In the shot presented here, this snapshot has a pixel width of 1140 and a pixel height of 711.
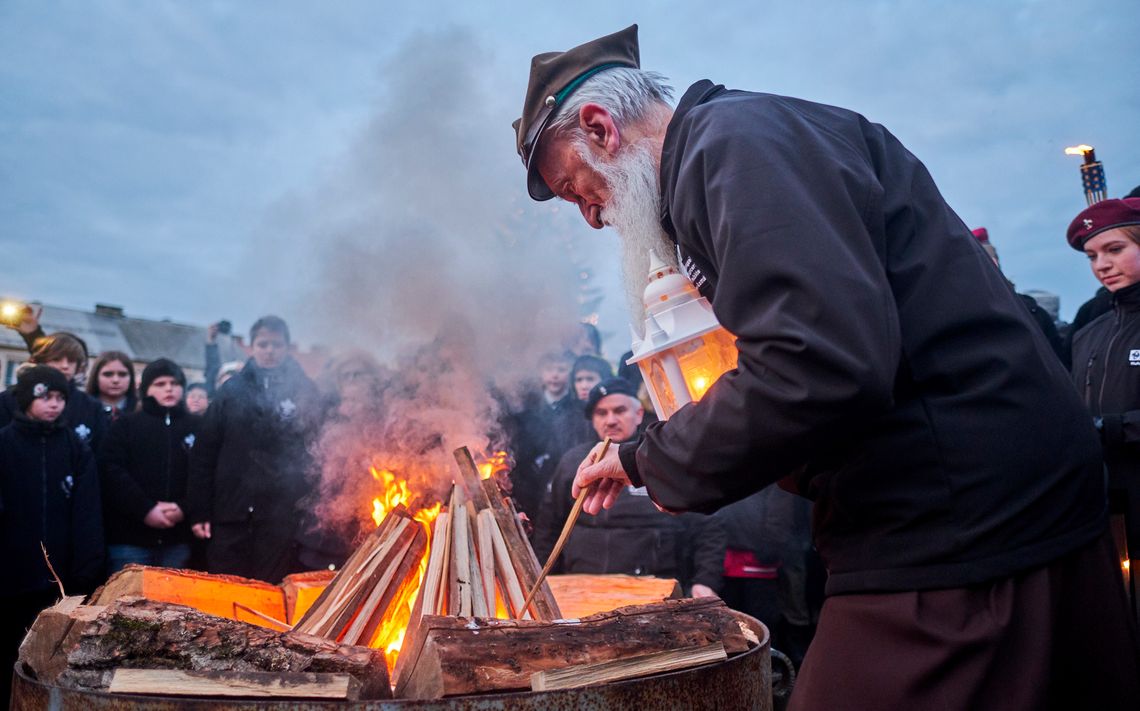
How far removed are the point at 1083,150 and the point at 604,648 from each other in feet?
16.3

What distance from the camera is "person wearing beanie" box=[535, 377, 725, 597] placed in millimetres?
4879

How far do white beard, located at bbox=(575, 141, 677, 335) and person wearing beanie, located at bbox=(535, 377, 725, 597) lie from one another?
9.42 feet

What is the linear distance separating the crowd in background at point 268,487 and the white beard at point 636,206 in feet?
10.2

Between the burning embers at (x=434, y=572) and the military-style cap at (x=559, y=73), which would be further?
the burning embers at (x=434, y=572)

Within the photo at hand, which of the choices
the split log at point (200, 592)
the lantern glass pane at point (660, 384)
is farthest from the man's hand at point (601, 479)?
the split log at point (200, 592)

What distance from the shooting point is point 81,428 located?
573 centimetres

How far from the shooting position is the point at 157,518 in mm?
5570

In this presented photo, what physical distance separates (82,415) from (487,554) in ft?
13.6

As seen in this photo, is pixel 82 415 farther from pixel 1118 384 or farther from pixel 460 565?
pixel 1118 384

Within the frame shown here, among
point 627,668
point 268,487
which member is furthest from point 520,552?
point 268,487

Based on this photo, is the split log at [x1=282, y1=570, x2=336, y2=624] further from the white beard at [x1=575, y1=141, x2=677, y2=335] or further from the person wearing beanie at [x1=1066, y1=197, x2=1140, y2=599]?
the person wearing beanie at [x1=1066, y1=197, x2=1140, y2=599]

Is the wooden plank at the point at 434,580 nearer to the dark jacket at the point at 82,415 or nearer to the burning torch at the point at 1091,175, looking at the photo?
the dark jacket at the point at 82,415

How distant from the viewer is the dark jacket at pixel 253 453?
5.52m

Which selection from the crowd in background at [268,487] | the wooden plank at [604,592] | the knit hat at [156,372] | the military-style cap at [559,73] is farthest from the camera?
the knit hat at [156,372]
